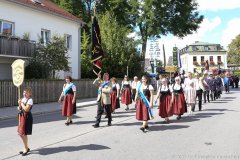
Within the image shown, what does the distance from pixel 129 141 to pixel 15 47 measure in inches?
657

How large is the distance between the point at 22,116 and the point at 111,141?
2334 mm

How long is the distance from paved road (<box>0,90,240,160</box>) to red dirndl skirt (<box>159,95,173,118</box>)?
1.12 feet

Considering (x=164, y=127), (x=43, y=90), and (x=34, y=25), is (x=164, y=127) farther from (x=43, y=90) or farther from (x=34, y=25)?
(x=34, y=25)

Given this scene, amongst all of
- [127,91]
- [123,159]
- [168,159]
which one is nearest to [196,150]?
[168,159]

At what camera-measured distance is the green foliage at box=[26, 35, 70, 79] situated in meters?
23.4

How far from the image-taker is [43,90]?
71.9ft

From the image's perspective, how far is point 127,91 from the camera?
698 inches

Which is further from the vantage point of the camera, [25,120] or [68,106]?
[68,106]

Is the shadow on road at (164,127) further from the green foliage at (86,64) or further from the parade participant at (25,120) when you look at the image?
the green foliage at (86,64)

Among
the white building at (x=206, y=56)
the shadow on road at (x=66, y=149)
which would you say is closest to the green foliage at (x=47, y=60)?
the shadow on road at (x=66, y=149)

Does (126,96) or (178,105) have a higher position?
(126,96)

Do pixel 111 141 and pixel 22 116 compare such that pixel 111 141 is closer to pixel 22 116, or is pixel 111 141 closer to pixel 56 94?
pixel 22 116

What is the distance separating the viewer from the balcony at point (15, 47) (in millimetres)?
22102

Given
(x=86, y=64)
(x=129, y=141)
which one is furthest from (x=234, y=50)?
(x=129, y=141)
